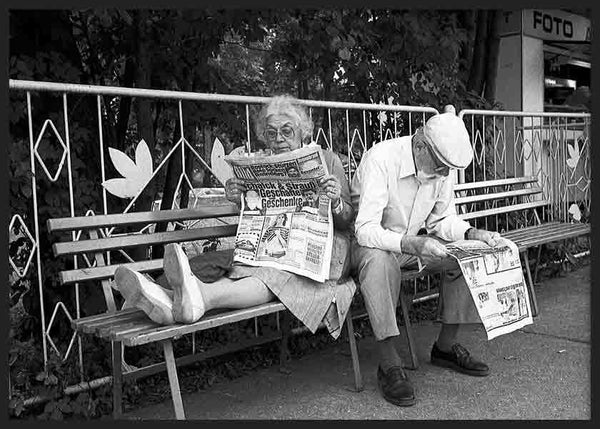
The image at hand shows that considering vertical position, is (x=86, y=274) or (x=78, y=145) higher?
(x=78, y=145)

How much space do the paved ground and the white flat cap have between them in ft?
3.62

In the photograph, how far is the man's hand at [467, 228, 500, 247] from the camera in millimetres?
3404

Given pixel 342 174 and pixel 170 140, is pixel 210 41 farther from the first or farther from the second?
pixel 342 174

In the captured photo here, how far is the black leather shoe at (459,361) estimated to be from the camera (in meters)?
3.52

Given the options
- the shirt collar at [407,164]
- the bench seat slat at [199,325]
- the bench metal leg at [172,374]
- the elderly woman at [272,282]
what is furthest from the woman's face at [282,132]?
the bench metal leg at [172,374]

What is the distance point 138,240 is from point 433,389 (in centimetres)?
158

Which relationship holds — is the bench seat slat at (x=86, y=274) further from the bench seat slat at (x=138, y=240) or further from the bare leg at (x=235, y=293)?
the bare leg at (x=235, y=293)

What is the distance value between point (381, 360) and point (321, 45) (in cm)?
241

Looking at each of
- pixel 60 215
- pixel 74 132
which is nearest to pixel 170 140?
pixel 74 132

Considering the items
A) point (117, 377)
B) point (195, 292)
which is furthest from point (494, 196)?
point (117, 377)

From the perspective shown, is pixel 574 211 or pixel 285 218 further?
pixel 574 211

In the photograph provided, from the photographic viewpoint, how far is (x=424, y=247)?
3.06 meters

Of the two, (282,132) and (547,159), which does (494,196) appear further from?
(282,132)

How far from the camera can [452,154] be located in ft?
10.2
